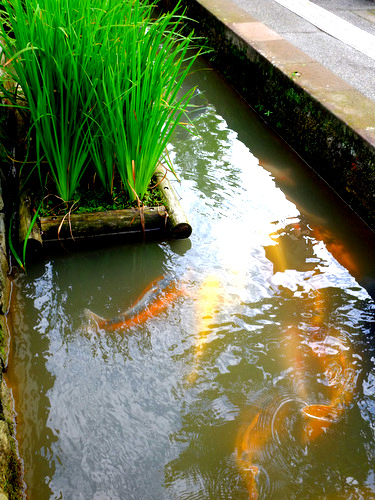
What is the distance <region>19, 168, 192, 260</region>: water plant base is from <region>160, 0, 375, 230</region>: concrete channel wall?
1.19 meters

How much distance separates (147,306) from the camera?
2553 millimetres

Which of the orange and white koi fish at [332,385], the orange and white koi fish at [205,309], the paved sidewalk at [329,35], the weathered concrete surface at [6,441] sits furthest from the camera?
the paved sidewalk at [329,35]

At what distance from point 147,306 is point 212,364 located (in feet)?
1.57

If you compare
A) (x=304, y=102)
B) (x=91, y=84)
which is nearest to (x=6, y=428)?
(x=91, y=84)

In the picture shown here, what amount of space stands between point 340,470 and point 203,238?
1.53m

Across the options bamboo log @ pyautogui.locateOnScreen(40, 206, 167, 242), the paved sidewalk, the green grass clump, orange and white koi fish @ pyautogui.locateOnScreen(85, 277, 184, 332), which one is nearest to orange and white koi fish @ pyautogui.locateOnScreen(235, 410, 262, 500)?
orange and white koi fish @ pyautogui.locateOnScreen(85, 277, 184, 332)

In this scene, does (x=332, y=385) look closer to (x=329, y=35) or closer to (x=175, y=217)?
(x=175, y=217)

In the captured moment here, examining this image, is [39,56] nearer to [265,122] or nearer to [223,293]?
[223,293]

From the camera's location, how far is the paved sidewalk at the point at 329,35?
13.8 ft

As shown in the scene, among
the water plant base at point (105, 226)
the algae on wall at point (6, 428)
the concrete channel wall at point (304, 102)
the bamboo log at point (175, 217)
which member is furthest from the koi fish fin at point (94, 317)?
the concrete channel wall at point (304, 102)

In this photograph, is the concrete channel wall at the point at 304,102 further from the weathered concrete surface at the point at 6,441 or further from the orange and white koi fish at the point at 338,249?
the weathered concrete surface at the point at 6,441

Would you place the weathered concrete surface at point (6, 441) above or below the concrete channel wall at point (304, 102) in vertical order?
below

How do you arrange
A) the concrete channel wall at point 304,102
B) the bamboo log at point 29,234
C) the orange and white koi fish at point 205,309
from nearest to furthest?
the orange and white koi fish at point 205,309, the bamboo log at point 29,234, the concrete channel wall at point 304,102

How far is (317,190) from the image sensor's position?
3564 mm
